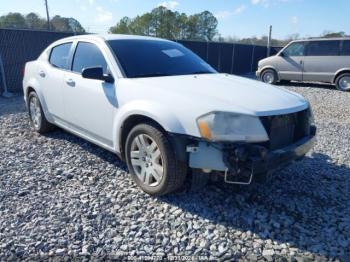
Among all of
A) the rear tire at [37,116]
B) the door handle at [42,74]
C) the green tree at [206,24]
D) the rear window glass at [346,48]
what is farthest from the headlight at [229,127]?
the green tree at [206,24]

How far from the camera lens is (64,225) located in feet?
9.29

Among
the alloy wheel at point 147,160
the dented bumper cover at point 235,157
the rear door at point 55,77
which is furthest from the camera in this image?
the rear door at point 55,77

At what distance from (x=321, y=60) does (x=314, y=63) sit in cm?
27

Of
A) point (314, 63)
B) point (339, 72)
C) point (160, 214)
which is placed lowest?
point (160, 214)

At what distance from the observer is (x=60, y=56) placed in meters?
4.71

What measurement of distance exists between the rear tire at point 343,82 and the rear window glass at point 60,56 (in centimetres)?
1047

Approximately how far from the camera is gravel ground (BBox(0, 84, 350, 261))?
2562 millimetres

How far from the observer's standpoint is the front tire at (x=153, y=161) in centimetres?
297

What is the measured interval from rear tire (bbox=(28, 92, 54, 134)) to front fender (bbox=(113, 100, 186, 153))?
2239 mm

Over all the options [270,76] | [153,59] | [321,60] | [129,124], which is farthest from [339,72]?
[129,124]

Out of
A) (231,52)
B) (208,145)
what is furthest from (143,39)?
(231,52)

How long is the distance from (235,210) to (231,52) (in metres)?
15.5

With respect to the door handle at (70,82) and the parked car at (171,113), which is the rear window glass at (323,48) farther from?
the door handle at (70,82)

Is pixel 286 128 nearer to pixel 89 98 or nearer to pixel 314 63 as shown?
pixel 89 98
